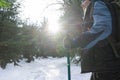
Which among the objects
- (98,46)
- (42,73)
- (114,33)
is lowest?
(42,73)

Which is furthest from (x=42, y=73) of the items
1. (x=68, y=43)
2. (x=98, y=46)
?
(x=98, y=46)

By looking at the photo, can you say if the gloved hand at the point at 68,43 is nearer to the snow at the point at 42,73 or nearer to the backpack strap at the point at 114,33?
the backpack strap at the point at 114,33

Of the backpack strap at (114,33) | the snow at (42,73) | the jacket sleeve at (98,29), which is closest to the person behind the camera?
the jacket sleeve at (98,29)

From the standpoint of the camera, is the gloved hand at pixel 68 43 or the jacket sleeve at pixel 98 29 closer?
the jacket sleeve at pixel 98 29

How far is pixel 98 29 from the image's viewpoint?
2607 millimetres

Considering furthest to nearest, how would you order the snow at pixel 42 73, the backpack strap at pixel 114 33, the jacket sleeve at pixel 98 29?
the snow at pixel 42 73
the backpack strap at pixel 114 33
the jacket sleeve at pixel 98 29

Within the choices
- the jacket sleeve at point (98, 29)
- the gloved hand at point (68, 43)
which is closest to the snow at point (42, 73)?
the gloved hand at point (68, 43)

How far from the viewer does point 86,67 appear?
281 centimetres

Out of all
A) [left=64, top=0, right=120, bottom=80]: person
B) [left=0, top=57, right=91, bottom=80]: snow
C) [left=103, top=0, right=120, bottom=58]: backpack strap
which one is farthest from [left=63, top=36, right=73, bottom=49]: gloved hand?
[left=0, top=57, right=91, bottom=80]: snow

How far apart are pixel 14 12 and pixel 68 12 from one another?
5065mm

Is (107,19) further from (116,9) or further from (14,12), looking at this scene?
(14,12)

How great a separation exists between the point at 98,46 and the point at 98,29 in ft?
0.79

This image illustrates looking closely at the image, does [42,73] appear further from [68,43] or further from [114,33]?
[114,33]

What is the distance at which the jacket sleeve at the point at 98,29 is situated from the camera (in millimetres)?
2605
